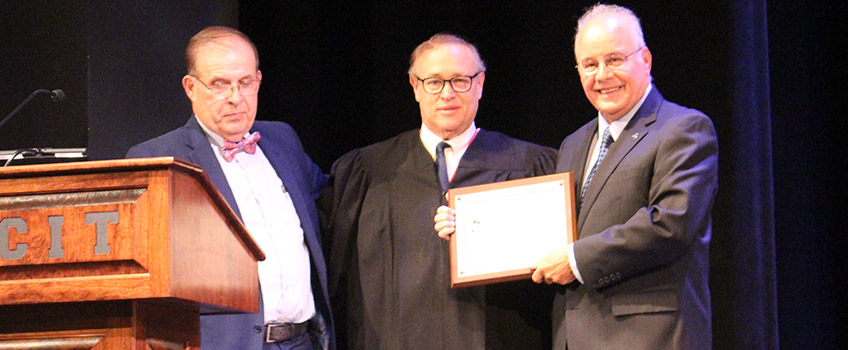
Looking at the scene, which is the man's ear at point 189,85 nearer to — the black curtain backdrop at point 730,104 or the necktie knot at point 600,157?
the black curtain backdrop at point 730,104

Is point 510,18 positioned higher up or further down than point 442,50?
higher up

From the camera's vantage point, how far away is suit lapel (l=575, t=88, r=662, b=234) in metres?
2.77

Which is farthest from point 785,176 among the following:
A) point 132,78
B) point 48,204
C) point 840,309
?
point 48,204

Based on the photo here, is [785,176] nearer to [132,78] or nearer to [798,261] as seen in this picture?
[798,261]

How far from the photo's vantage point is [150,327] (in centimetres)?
156

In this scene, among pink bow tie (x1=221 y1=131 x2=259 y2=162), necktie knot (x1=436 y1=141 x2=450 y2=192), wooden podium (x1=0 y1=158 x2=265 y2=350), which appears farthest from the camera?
necktie knot (x1=436 y1=141 x2=450 y2=192)

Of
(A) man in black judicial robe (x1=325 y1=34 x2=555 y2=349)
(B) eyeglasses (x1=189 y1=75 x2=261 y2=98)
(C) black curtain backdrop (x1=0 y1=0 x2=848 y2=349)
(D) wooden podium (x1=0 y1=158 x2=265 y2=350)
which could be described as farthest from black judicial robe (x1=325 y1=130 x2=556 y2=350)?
(D) wooden podium (x1=0 y1=158 x2=265 y2=350)

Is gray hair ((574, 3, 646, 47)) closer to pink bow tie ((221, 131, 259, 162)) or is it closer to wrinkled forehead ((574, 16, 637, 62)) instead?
wrinkled forehead ((574, 16, 637, 62))

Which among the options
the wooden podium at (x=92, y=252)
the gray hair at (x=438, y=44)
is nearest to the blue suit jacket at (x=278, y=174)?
the gray hair at (x=438, y=44)

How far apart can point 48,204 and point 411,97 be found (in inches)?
116

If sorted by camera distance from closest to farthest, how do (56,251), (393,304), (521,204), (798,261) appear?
(56,251) → (521,204) → (393,304) → (798,261)

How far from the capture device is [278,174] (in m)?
3.29

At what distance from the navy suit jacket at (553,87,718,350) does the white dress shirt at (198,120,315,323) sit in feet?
3.23

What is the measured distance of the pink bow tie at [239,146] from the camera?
3.16 m
